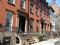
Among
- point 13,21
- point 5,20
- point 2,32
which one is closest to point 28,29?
point 13,21

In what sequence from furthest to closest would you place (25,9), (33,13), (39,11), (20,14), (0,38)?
(39,11) < (33,13) < (25,9) < (20,14) < (0,38)

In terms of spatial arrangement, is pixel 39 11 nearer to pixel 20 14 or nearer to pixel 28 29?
pixel 28 29

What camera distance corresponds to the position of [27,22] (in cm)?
2272

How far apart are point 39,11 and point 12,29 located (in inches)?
529

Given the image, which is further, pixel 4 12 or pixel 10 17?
pixel 10 17

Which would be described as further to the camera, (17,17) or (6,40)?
(17,17)

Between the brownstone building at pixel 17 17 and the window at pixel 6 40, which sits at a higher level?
the brownstone building at pixel 17 17

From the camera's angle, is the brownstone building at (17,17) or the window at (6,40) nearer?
the window at (6,40)

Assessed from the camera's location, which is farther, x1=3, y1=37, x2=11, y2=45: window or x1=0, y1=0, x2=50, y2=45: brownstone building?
x1=0, y1=0, x2=50, y2=45: brownstone building

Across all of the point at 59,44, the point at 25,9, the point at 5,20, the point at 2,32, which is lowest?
the point at 59,44

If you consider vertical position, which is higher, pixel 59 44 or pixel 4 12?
pixel 4 12

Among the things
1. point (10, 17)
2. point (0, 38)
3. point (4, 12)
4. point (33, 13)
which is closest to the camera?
point (0, 38)

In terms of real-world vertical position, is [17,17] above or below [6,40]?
above

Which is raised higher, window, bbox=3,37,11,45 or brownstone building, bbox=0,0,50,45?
brownstone building, bbox=0,0,50,45
